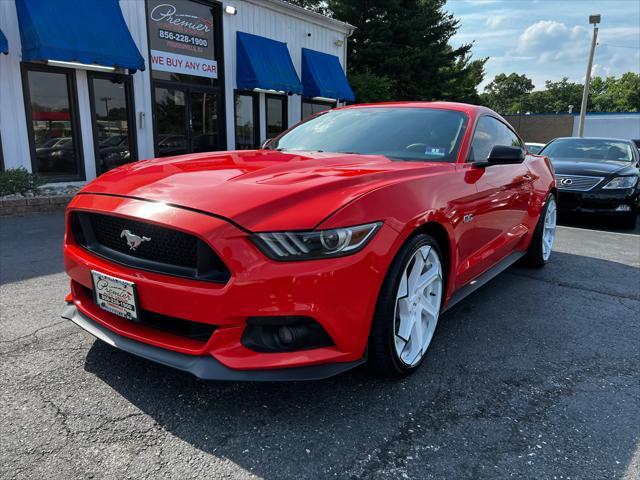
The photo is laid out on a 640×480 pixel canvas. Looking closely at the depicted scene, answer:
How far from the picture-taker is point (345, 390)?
2.34 meters

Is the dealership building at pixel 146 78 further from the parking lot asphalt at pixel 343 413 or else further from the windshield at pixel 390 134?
the parking lot asphalt at pixel 343 413

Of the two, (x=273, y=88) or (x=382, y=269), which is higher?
(x=273, y=88)

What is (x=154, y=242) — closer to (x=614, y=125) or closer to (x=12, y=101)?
(x=12, y=101)

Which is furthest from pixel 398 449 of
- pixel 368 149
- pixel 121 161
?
pixel 121 161

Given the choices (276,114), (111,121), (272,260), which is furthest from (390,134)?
(276,114)

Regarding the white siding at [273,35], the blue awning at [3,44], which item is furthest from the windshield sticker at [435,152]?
the white siding at [273,35]

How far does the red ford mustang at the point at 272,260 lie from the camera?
1877 millimetres

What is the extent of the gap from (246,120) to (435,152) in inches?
425

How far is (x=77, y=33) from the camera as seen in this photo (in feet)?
27.1

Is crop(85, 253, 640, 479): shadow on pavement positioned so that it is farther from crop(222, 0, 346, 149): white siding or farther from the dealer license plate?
crop(222, 0, 346, 149): white siding

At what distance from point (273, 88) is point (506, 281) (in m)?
9.38

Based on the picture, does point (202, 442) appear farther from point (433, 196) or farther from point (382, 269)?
point (433, 196)

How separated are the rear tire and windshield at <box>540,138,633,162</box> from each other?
4.40 meters

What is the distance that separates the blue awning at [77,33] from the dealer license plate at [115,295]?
718 cm
